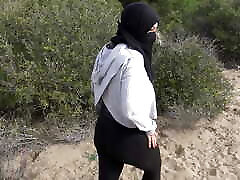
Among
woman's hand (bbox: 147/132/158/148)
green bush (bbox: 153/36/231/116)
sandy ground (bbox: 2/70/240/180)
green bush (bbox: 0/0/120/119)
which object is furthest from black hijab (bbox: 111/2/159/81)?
green bush (bbox: 153/36/231/116)

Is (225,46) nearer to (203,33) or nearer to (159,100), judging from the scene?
(203,33)

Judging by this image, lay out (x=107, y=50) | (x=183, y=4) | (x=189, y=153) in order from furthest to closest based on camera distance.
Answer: (x=183, y=4) < (x=189, y=153) < (x=107, y=50)

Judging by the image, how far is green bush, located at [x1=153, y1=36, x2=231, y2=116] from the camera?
4.54m

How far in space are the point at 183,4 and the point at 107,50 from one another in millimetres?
5646

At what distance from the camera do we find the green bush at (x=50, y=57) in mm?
4258

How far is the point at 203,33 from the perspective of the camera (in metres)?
7.05

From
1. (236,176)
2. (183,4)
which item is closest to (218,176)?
(236,176)

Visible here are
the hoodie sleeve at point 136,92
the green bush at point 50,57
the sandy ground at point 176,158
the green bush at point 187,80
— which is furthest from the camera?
the green bush at point 187,80

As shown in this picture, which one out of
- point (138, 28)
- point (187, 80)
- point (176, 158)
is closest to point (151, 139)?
point (138, 28)

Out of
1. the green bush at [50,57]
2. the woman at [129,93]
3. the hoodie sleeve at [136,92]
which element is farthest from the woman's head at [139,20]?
the green bush at [50,57]

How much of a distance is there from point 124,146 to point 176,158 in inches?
61.5

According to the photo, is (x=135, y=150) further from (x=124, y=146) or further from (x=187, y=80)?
(x=187, y=80)

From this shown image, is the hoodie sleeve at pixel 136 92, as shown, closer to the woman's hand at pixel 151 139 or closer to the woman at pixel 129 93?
the woman at pixel 129 93

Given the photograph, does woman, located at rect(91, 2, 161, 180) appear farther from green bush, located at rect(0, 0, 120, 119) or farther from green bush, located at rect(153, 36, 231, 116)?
green bush, located at rect(153, 36, 231, 116)
